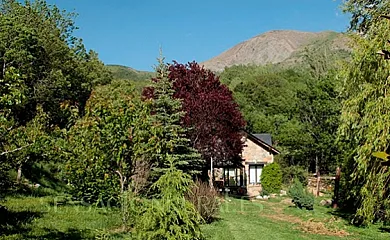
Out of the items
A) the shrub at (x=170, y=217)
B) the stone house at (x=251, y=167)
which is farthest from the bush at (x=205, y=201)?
the stone house at (x=251, y=167)

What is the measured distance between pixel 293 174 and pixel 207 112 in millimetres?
12436

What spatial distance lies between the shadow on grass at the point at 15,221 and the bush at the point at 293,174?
20.5 metres

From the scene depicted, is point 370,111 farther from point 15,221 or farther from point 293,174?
point 293,174

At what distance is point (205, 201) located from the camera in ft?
40.6

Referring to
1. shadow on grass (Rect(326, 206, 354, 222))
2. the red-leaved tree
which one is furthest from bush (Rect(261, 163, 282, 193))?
shadow on grass (Rect(326, 206, 354, 222))

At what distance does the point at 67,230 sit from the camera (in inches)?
349

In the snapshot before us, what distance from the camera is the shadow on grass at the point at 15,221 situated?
8.17 meters

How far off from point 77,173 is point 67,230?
268 cm

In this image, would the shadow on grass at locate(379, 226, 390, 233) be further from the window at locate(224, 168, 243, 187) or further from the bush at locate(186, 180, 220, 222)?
the window at locate(224, 168, 243, 187)

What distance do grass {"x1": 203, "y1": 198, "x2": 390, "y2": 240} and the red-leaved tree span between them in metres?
3.23

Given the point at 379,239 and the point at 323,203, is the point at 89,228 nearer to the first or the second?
the point at 379,239

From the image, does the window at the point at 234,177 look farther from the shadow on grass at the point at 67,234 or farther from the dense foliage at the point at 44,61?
the shadow on grass at the point at 67,234

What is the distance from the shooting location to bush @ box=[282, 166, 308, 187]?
89.1ft

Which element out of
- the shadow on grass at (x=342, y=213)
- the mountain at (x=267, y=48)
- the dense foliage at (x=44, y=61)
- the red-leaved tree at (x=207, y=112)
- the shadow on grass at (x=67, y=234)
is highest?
the mountain at (x=267, y=48)
